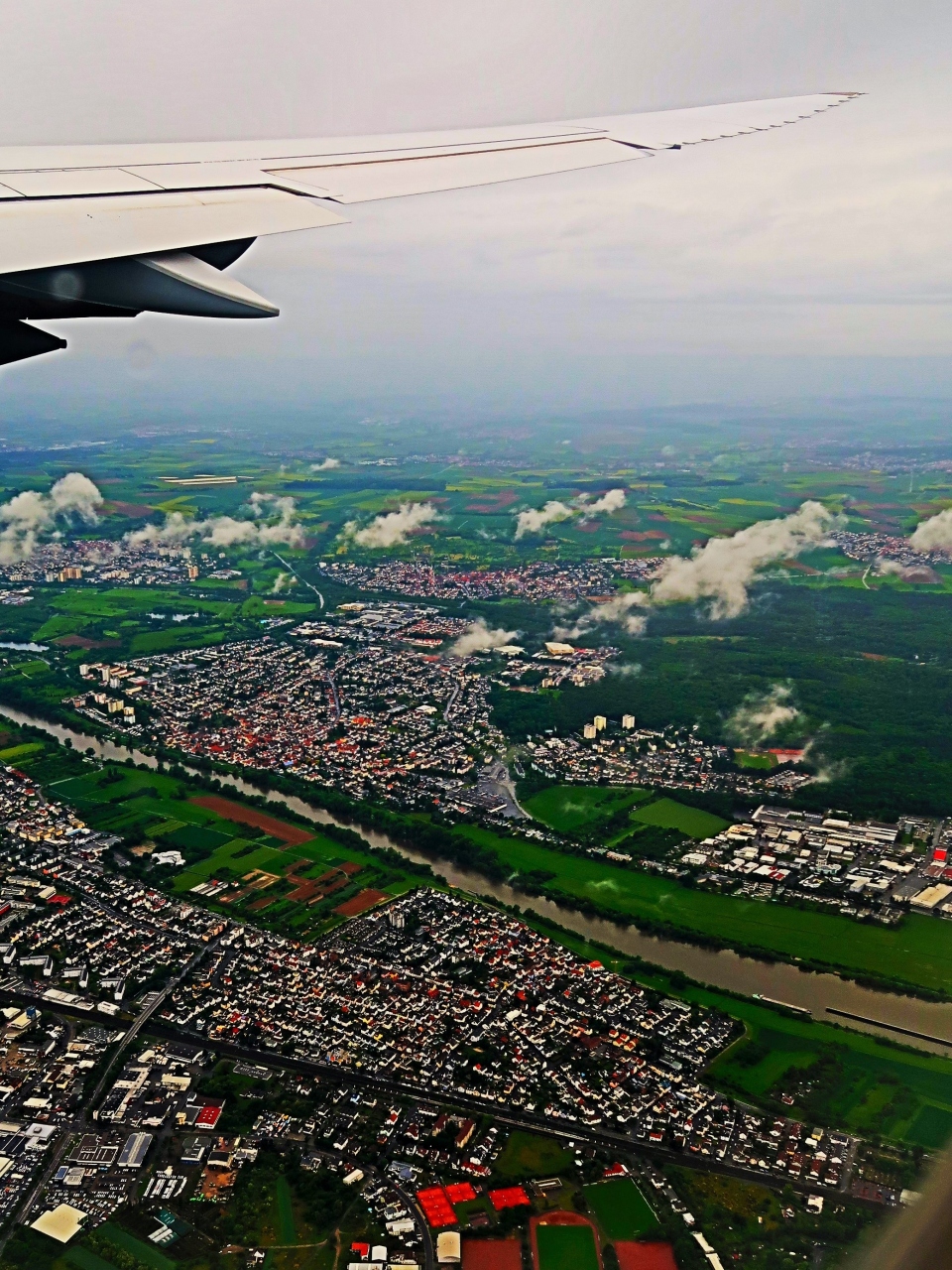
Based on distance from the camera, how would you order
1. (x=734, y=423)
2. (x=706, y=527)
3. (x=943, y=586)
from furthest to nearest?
(x=734, y=423) < (x=706, y=527) < (x=943, y=586)

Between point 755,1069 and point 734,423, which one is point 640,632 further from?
point 734,423

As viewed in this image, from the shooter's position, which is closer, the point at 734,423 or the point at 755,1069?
the point at 755,1069

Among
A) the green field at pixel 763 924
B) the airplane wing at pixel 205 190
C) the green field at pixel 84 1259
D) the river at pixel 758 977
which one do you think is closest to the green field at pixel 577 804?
the green field at pixel 763 924

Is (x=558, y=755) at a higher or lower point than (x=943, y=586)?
lower

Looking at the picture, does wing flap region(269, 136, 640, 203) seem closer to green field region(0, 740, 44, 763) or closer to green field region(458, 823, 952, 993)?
green field region(458, 823, 952, 993)

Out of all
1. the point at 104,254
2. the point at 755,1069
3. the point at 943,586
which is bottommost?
the point at 755,1069

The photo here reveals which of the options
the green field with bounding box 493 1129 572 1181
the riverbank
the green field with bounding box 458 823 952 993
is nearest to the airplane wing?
the green field with bounding box 493 1129 572 1181

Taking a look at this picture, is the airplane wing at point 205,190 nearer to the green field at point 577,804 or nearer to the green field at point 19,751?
the green field at point 577,804

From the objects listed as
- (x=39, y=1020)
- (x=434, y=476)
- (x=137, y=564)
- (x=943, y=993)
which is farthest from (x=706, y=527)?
(x=39, y=1020)
